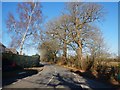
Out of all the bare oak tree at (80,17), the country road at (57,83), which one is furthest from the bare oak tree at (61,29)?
the country road at (57,83)

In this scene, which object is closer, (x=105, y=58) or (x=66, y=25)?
(x=105, y=58)

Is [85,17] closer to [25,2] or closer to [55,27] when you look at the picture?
[55,27]

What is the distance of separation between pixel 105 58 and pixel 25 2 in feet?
59.4

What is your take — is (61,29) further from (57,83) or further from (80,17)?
(57,83)

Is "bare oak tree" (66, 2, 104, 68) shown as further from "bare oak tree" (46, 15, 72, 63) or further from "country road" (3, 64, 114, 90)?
"country road" (3, 64, 114, 90)

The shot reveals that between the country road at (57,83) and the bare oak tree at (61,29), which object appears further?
the bare oak tree at (61,29)

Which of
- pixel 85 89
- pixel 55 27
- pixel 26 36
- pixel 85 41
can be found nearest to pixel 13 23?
pixel 26 36

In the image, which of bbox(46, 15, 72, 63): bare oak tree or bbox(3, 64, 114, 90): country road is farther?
bbox(46, 15, 72, 63): bare oak tree

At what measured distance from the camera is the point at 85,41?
45312 mm

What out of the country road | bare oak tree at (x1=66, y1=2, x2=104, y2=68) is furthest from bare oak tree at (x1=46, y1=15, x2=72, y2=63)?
the country road

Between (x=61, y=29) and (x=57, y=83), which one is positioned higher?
(x=61, y=29)

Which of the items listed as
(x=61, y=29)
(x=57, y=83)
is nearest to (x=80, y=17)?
(x=61, y=29)

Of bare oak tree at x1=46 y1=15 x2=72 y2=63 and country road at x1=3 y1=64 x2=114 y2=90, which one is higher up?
bare oak tree at x1=46 y1=15 x2=72 y2=63

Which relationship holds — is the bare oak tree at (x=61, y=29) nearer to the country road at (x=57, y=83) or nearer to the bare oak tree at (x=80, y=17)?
the bare oak tree at (x=80, y=17)
